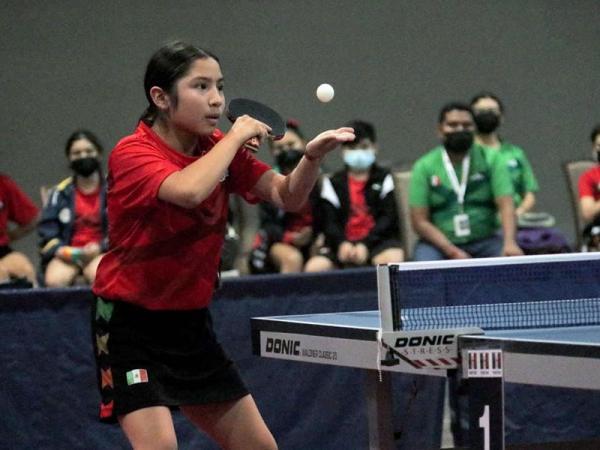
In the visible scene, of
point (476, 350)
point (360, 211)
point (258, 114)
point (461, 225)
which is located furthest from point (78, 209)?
point (476, 350)

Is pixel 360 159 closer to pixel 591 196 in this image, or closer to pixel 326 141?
pixel 591 196

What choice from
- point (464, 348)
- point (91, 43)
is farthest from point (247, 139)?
point (91, 43)

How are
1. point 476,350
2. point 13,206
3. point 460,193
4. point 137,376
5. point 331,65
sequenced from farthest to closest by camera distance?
point 331,65, point 13,206, point 460,193, point 137,376, point 476,350

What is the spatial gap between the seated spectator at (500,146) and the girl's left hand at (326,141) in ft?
15.3

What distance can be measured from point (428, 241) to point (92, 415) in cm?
253

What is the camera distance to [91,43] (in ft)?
31.4

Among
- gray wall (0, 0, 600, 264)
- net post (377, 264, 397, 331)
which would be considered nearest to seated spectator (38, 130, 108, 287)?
gray wall (0, 0, 600, 264)

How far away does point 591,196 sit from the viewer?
27.0ft

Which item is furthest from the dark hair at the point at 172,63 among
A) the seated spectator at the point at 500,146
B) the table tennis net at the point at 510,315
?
the seated spectator at the point at 500,146

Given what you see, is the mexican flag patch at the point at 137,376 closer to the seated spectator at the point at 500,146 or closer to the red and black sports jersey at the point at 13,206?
the red and black sports jersey at the point at 13,206

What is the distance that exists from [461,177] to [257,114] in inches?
157

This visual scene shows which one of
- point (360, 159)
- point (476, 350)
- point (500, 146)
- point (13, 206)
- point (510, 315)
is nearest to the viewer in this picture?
point (476, 350)

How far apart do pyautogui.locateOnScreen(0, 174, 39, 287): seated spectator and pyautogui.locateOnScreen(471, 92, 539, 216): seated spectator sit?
114 inches

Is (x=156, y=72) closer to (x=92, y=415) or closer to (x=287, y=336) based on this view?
(x=287, y=336)
